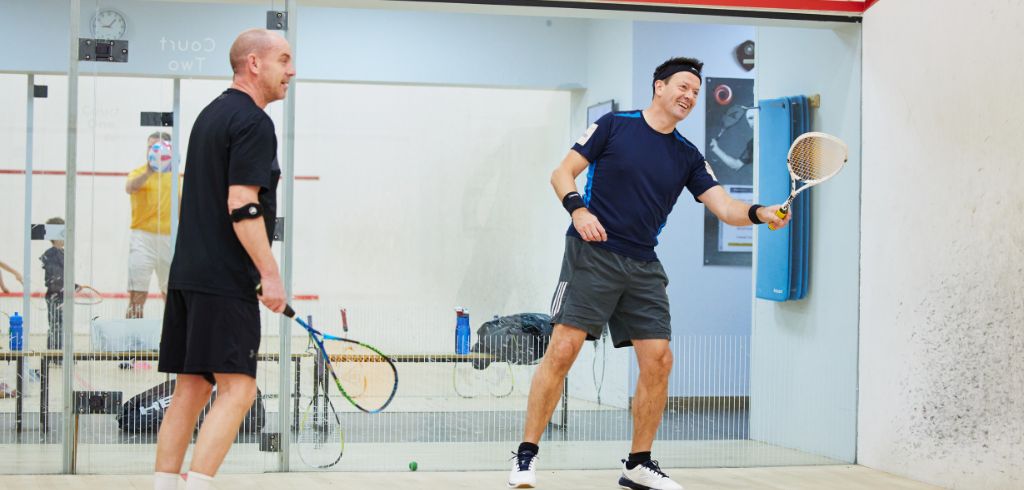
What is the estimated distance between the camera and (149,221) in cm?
425

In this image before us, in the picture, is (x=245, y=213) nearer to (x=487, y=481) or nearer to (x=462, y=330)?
(x=487, y=481)

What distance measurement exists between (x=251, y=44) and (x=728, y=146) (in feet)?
9.81

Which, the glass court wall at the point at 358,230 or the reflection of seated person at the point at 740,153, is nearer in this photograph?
the glass court wall at the point at 358,230

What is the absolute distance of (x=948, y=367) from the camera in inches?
162

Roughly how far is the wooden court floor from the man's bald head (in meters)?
1.53

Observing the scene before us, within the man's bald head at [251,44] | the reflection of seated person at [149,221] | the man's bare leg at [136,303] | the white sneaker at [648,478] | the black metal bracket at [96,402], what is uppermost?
the man's bald head at [251,44]

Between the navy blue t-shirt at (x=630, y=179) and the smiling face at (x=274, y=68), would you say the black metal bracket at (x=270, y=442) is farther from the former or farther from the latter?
the smiling face at (x=274, y=68)

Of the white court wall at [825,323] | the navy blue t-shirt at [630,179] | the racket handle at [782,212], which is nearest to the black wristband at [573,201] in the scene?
the navy blue t-shirt at [630,179]

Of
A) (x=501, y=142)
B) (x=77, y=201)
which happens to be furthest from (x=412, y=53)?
(x=77, y=201)

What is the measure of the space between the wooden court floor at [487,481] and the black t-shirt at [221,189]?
4.16ft

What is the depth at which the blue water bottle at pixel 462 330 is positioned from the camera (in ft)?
14.5

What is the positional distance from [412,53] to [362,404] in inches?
49.2

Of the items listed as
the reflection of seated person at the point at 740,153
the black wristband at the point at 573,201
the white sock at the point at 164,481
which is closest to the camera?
the white sock at the point at 164,481

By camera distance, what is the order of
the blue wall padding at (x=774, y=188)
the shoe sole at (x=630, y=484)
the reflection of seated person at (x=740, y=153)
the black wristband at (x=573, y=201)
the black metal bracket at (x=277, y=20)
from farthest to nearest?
1. the reflection of seated person at (x=740, y=153)
2. the blue wall padding at (x=774, y=188)
3. the black metal bracket at (x=277, y=20)
4. the shoe sole at (x=630, y=484)
5. the black wristband at (x=573, y=201)
